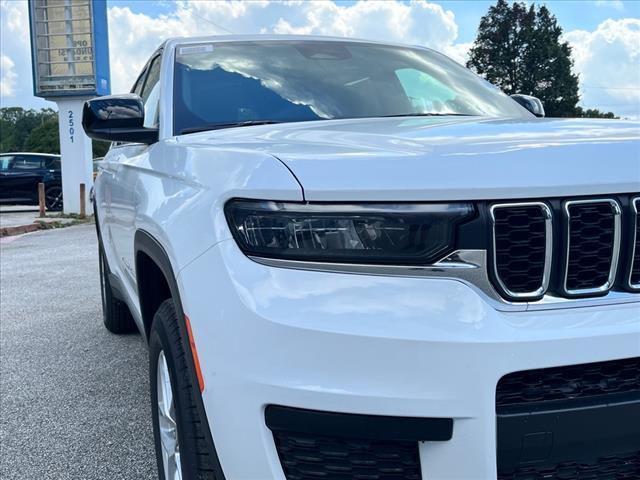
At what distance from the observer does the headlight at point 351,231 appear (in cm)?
142

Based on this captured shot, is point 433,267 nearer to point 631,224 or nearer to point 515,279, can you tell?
point 515,279

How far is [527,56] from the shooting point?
4744 centimetres

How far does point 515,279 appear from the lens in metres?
1.43

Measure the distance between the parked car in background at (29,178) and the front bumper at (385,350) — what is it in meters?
17.8

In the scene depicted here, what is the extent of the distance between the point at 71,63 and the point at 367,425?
1695cm

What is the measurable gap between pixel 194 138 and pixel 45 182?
17.0 meters

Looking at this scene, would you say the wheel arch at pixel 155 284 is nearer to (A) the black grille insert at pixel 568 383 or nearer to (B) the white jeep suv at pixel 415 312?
(B) the white jeep suv at pixel 415 312

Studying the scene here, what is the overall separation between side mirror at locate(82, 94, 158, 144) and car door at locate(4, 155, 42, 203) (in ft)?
54.2

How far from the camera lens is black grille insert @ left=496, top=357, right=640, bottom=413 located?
4.52 feet

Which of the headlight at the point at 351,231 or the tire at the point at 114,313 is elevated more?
the headlight at the point at 351,231

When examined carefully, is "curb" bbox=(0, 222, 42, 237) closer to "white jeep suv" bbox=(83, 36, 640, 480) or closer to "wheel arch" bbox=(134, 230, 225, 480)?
"wheel arch" bbox=(134, 230, 225, 480)

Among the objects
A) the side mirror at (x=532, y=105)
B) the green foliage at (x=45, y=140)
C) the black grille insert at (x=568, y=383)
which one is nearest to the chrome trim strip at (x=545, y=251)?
the black grille insert at (x=568, y=383)

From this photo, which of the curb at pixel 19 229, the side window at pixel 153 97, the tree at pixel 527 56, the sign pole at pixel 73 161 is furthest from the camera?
the tree at pixel 527 56

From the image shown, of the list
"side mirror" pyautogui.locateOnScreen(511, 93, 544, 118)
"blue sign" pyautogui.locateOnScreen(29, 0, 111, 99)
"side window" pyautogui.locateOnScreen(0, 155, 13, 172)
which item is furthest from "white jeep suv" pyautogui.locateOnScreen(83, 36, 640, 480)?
"side window" pyautogui.locateOnScreen(0, 155, 13, 172)
